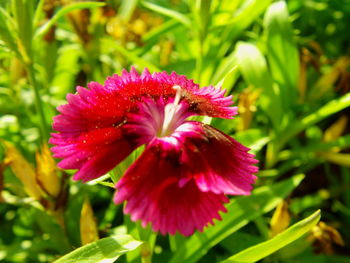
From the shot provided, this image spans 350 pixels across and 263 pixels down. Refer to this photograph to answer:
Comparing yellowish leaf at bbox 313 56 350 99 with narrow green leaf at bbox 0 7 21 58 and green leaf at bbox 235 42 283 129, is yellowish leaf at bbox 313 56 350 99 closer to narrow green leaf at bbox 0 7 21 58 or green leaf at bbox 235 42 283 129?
green leaf at bbox 235 42 283 129

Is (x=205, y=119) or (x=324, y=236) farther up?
(x=205, y=119)

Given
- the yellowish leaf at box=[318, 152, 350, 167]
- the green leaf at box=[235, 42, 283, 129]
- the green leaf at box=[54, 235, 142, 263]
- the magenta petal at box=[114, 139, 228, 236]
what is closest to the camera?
the magenta petal at box=[114, 139, 228, 236]

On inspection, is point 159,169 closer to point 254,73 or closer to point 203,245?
point 203,245

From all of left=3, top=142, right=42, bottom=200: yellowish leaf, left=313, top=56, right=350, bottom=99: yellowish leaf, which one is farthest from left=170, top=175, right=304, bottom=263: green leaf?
left=313, top=56, right=350, bottom=99: yellowish leaf

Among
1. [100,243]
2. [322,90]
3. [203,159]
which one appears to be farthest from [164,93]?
[322,90]

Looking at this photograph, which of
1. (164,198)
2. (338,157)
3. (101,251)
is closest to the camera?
(164,198)

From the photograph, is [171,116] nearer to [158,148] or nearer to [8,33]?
[158,148]

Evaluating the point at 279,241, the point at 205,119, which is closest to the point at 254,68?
the point at 205,119
